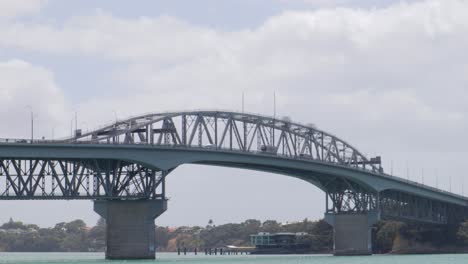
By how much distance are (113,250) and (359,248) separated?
54352 millimetres

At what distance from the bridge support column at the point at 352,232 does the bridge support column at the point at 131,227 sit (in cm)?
4869

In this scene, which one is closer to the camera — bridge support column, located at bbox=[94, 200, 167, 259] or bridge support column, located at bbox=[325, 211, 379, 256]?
bridge support column, located at bbox=[94, 200, 167, 259]

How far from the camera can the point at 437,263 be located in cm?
13625

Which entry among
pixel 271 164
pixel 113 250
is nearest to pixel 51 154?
pixel 113 250

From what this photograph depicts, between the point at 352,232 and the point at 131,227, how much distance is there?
53.3 meters

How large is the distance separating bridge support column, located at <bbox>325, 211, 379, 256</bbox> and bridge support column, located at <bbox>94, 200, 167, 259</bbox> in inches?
1917

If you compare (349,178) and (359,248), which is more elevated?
(349,178)

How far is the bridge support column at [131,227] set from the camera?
13400 centimetres

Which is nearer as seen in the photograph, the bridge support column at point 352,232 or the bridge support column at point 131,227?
the bridge support column at point 131,227

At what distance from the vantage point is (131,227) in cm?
13450

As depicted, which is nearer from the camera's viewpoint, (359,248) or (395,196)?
(359,248)

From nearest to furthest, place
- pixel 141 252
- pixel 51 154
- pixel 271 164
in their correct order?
pixel 51 154
pixel 141 252
pixel 271 164

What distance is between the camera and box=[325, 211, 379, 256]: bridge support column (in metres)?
176

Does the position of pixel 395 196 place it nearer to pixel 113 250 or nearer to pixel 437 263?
pixel 437 263
